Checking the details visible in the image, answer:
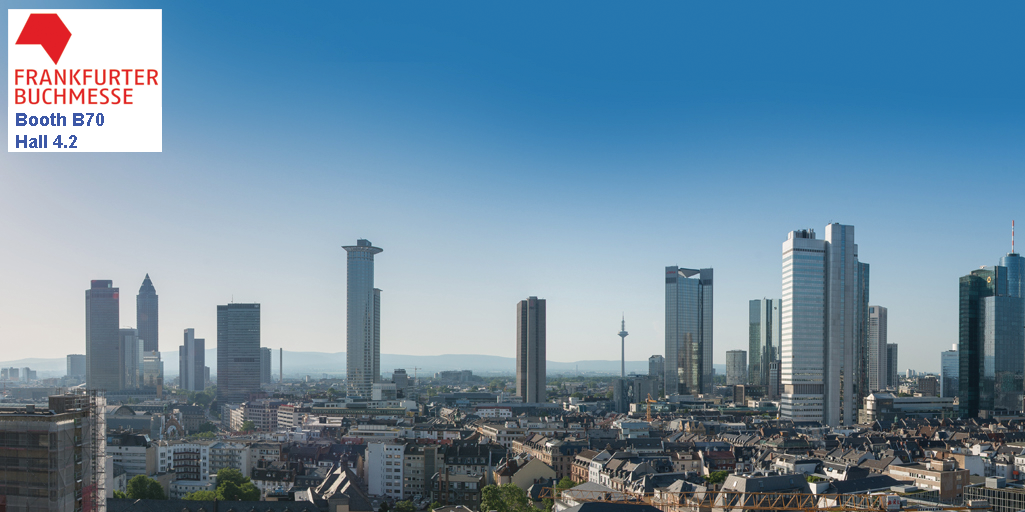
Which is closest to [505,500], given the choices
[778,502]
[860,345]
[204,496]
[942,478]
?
[778,502]

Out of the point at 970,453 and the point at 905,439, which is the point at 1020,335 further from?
the point at 970,453

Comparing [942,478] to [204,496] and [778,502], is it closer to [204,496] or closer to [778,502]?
[778,502]

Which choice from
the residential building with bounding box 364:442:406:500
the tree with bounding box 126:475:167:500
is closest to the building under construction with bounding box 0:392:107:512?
the tree with bounding box 126:475:167:500

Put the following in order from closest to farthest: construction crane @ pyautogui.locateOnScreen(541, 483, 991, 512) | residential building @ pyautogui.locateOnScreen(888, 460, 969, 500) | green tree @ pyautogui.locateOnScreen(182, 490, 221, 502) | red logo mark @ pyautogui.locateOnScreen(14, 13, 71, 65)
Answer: red logo mark @ pyautogui.locateOnScreen(14, 13, 71, 65), construction crane @ pyautogui.locateOnScreen(541, 483, 991, 512), green tree @ pyautogui.locateOnScreen(182, 490, 221, 502), residential building @ pyautogui.locateOnScreen(888, 460, 969, 500)

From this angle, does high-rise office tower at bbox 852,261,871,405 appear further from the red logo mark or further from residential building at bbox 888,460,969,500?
the red logo mark

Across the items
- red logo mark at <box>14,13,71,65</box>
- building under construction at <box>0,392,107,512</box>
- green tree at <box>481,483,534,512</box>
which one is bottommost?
green tree at <box>481,483,534,512</box>

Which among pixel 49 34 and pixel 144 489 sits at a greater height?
pixel 49 34
